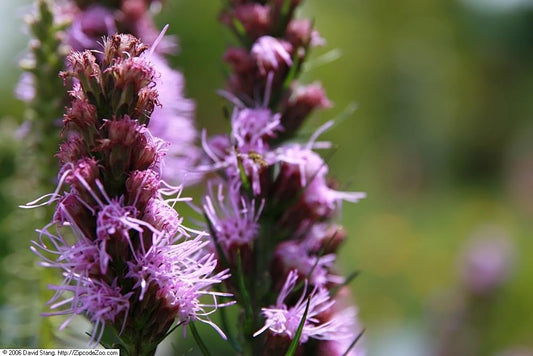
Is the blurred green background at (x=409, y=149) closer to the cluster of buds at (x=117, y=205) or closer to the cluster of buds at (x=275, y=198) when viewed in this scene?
the cluster of buds at (x=275, y=198)

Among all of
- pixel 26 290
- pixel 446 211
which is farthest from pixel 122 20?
pixel 446 211

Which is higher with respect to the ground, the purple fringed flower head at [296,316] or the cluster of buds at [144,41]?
the cluster of buds at [144,41]

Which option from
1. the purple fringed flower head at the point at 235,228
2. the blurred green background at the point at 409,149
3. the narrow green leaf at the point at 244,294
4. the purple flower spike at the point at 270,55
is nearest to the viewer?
the narrow green leaf at the point at 244,294

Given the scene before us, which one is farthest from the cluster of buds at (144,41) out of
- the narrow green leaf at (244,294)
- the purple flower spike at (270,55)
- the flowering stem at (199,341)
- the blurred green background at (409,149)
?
the flowering stem at (199,341)

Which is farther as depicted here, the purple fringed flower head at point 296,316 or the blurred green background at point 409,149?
the blurred green background at point 409,149

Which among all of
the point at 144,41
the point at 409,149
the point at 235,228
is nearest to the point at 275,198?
the point at 235,228

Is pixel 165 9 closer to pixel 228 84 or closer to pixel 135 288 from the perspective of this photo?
pixel 228 84

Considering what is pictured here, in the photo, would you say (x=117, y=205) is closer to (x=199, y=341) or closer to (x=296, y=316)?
(x=199, y=341)

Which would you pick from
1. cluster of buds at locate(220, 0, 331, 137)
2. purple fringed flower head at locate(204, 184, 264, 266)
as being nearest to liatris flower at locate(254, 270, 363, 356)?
purple fringed flower head at locate(204, 184, 264, 266)
